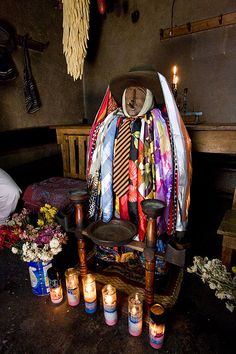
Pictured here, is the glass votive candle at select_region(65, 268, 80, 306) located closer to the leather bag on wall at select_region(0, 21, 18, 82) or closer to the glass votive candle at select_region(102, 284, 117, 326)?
the glass votive candle at select_region(102, 284, 117, 326)

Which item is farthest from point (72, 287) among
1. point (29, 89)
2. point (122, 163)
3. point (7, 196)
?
point (29, 89)

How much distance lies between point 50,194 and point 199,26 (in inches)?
148

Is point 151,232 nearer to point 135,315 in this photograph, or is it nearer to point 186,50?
point 135,315

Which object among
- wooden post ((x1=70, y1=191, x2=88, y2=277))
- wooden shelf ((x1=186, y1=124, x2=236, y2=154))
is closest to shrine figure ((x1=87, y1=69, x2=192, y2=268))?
wooden post ((x1=70, y1=191, x2=88, y2=277))

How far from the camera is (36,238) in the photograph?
1785 mm

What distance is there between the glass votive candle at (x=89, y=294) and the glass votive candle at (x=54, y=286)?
Result: 0.23 metres

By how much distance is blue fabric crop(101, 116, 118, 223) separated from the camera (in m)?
1.75

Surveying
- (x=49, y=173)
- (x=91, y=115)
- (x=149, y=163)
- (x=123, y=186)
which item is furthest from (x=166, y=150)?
(x=91, y=115)

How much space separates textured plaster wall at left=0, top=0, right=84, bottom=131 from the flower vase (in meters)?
2.70

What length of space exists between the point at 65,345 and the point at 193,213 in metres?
2.63

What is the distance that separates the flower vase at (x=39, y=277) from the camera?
5.79ft

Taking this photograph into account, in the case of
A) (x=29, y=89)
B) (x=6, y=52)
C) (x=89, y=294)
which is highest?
(x=6, y=52)

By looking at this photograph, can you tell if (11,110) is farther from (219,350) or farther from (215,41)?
(219,350)

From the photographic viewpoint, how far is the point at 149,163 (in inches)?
65.7
